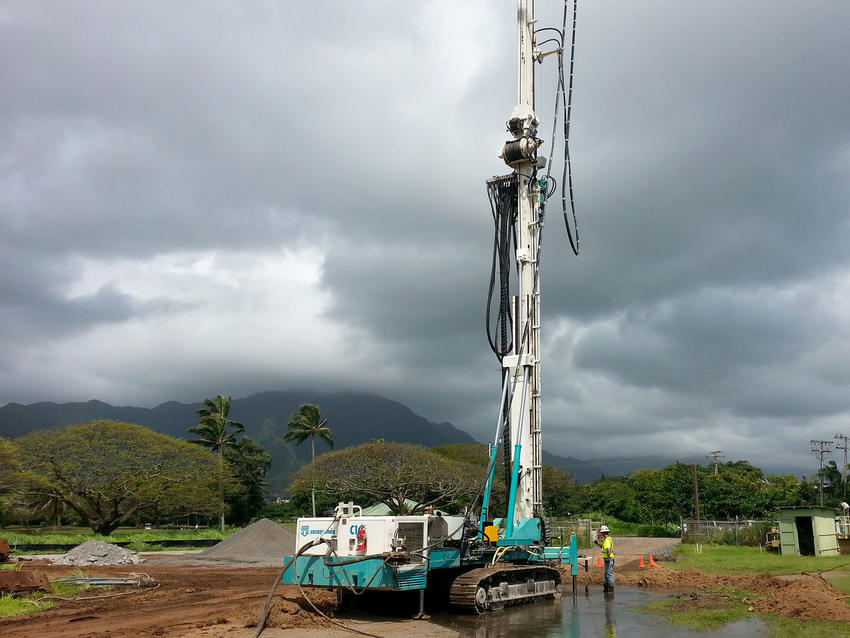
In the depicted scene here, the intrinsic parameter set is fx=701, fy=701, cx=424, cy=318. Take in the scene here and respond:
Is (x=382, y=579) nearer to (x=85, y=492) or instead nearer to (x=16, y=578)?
(x=16, y=578)

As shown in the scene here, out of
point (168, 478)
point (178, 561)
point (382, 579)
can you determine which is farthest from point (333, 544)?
point (168, 478)

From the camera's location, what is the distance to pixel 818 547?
1112 inches

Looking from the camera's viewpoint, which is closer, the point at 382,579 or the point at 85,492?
the point at 382,579

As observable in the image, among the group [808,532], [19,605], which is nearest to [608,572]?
[19,605]

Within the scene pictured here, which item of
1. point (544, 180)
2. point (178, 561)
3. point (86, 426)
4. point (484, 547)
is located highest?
point (544, 180)

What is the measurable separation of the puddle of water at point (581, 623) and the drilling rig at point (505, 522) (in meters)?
0.48

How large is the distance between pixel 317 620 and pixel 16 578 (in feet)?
27.3

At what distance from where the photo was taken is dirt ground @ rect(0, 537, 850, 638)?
1260 cm

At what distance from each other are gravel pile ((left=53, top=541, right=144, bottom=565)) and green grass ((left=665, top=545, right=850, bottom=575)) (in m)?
22.9

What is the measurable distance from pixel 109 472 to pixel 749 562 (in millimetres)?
39275

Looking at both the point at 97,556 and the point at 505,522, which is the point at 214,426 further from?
the point at 505,522

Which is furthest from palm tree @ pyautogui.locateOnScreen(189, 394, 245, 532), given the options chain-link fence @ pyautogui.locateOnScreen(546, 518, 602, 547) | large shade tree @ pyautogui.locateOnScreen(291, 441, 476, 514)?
chain-link fence @ pyautogui.locateOnScreen(546, 518, 602, 547)

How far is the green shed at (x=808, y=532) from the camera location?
28.4 metres

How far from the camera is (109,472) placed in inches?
1850
